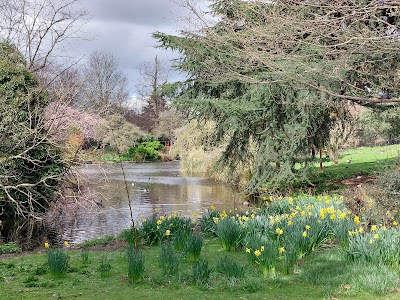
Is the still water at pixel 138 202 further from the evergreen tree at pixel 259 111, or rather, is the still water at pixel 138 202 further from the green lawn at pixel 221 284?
the green lawn at pixel 221 284

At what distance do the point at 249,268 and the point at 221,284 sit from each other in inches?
28.4

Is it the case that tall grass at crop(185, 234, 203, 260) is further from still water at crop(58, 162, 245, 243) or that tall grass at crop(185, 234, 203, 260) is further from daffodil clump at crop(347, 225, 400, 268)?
still water at crop(58, 162, 245, 243)

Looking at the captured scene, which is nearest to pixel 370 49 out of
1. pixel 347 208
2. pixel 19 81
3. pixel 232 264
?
Result: pixel 347 208

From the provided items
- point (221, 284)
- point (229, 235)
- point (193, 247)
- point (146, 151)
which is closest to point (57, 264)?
point (193, 247)

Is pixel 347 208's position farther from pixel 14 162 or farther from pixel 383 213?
pixel 14 162

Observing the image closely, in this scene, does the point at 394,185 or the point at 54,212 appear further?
the point at 54,212

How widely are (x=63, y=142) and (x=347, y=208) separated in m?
7.60

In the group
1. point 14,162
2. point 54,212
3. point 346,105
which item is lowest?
point 54,212

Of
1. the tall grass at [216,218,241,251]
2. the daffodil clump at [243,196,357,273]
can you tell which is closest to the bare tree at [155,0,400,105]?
the daffodil clump at [243,196,357,273]

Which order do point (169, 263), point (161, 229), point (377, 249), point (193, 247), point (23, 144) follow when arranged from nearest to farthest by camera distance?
point (377, 249) → point (169, 263) → point (193, 247) → point (161, 229) → point (23, 144)

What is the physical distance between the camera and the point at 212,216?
25.8 ft

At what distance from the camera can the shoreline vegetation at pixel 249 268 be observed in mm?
4395

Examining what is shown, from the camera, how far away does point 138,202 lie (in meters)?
14.6

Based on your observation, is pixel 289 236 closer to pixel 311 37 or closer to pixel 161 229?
pixel 161 229
